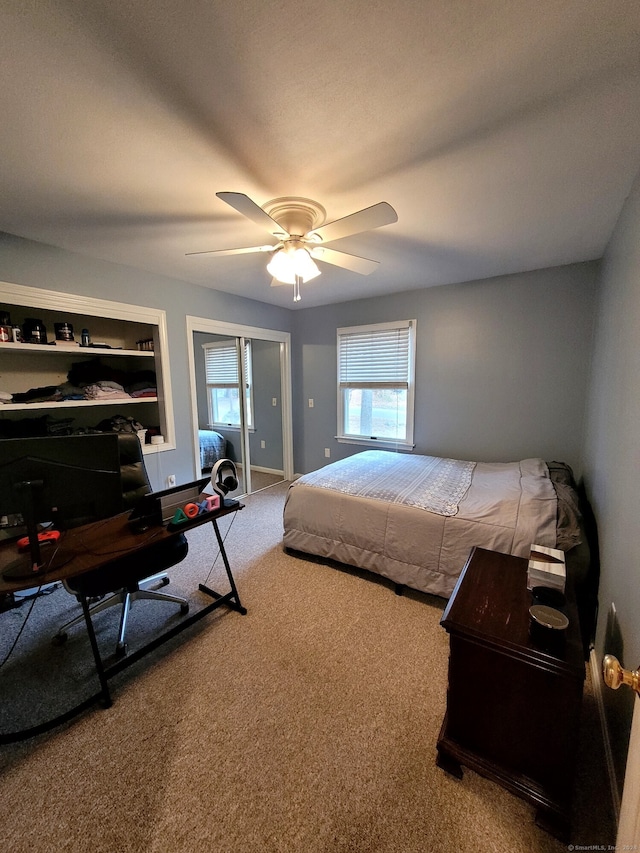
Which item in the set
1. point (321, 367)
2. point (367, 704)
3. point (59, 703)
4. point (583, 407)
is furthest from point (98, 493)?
point (583, 407)

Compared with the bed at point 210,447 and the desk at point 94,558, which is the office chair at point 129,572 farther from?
the bed at point 210,447

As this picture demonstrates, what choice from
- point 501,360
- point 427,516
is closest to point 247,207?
point 427,516

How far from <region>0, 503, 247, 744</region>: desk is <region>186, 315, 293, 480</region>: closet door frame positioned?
1653mm

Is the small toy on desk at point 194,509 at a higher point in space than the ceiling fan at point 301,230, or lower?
lower

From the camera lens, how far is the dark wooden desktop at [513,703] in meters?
0.97

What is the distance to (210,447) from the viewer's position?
162 inches

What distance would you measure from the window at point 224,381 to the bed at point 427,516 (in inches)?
70.0

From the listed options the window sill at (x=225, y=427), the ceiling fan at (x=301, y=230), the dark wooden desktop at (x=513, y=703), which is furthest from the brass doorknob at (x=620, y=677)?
the window sill at (x=225, y=427)

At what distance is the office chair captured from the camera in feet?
5.20

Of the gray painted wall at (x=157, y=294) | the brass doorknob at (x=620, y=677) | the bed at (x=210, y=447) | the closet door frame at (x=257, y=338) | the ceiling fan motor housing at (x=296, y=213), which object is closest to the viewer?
the brass doorknob at (x=620, y=677)

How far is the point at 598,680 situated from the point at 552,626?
0.87 meters

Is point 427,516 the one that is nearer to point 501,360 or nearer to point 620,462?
point 620,462

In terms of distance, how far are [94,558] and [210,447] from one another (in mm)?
2798

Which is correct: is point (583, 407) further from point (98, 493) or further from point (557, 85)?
point (98, 493)
